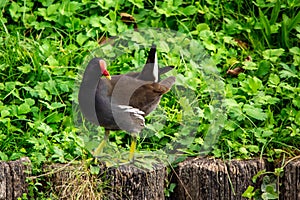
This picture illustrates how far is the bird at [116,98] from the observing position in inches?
134

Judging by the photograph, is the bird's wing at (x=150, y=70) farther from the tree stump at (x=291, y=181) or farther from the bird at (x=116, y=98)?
the tree stump at (x=291, y=181)

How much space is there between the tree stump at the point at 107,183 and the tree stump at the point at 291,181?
0.65 meters

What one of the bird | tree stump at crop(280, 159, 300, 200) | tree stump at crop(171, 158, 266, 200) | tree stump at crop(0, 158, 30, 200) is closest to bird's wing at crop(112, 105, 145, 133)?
the bird

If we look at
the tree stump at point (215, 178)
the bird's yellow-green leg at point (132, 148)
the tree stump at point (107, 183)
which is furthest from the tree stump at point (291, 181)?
the bird's yellow-green leg at point (132, 148)

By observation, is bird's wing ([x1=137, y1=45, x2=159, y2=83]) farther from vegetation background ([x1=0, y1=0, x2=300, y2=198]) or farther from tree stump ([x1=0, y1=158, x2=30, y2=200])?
tree stump ([x1=0, y1=158, x2=30, y2=200])

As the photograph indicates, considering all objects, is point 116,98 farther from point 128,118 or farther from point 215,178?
point 215,178

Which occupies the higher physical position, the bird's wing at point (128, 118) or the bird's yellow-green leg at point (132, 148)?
the bird's wing at point (128, 118)

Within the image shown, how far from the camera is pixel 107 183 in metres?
3.40

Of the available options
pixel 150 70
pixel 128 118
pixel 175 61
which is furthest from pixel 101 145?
pixel 175 61

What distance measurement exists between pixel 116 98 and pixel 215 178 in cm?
62

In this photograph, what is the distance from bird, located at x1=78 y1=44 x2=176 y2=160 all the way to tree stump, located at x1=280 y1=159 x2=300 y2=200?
2.42 feet

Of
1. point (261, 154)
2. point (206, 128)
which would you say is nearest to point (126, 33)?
point (206, 128)

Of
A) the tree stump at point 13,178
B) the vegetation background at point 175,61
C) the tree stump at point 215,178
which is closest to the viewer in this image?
the tree stump at point 13,178

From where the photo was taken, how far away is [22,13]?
15.1 ft
